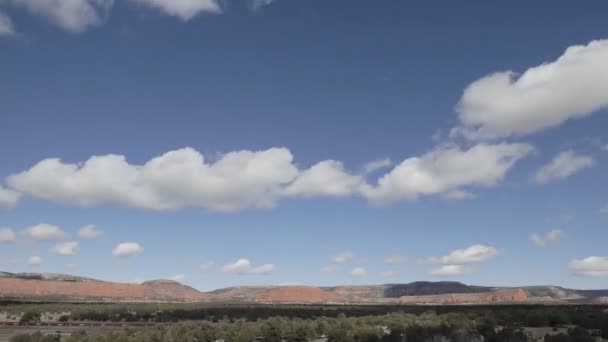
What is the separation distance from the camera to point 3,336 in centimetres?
4712

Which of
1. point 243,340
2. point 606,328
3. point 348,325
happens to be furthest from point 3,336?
point 606,328

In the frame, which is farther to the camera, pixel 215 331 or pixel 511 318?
pixel 511 318

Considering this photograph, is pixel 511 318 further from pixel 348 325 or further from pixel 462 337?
pixel 462 337

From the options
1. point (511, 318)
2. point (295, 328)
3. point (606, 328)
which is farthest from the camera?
point (511, 318)

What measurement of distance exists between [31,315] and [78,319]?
5.37 meters

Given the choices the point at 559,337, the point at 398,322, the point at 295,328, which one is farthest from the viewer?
the point at 398,322

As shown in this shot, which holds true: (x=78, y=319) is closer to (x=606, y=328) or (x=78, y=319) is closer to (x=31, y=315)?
(x=31, y=315)

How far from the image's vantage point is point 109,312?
84.2 m

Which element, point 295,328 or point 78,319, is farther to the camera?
point 78,319

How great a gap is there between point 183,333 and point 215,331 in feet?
11.0

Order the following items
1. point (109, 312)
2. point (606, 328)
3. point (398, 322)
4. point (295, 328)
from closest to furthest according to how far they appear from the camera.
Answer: point (606, 328)
point (295, 328)
point (398, 322)
point (109, 312)

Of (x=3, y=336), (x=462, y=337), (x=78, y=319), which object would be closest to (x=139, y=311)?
(x=78, y=319)

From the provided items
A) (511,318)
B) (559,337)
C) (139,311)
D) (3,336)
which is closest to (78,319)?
(139,311)

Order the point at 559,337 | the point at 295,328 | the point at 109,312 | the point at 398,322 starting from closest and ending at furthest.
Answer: the point at 559,337 < the point at 295,328 < the point at 398,322 < the point at 109,312
